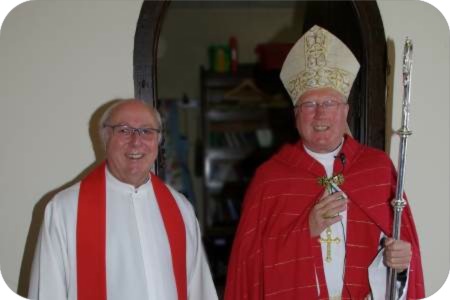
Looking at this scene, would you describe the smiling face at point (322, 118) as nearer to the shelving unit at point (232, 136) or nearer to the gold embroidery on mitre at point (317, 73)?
the gold embroidery on mitre at point (317, 73)

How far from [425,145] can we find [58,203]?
86.6 inches

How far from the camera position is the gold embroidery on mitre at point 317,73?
2.62 m

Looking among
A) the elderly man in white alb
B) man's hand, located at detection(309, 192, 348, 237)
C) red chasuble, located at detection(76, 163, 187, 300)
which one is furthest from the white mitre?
red chasuble, located at detection(76, 163, 187, 300)

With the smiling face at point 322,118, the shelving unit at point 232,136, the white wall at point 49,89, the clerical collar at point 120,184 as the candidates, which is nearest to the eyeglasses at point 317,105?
the smiling face at point 322,118

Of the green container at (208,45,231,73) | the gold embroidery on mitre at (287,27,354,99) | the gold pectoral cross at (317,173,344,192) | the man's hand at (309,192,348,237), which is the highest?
the green container at (208,45,231,73)

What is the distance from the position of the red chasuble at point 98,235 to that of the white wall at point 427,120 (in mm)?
1434

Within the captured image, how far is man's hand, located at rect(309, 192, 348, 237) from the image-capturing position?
2428 millimetres

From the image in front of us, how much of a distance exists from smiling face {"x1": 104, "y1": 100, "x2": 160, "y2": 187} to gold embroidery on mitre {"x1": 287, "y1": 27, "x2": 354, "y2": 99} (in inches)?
30.2

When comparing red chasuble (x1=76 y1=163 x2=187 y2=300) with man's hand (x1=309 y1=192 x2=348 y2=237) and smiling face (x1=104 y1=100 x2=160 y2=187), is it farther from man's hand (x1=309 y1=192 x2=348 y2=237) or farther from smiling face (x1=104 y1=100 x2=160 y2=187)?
man's hand (x1=309 y1=192 x2=348 y2=237)

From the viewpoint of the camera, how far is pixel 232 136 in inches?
265

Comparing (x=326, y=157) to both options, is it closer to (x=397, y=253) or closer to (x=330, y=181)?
(x=330, y=181)

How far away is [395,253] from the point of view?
93.2 inches

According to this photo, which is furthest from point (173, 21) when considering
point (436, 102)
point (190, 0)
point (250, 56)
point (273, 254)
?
point (273, 254)

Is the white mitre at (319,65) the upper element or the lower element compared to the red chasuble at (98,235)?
upper
